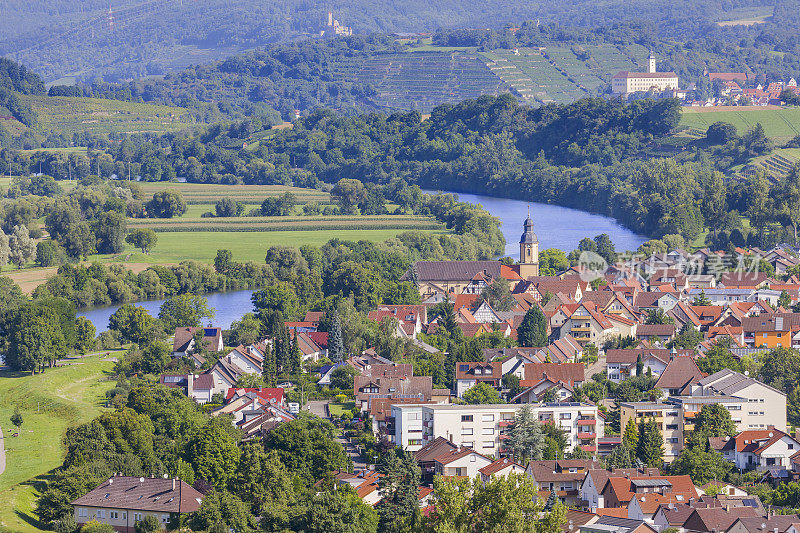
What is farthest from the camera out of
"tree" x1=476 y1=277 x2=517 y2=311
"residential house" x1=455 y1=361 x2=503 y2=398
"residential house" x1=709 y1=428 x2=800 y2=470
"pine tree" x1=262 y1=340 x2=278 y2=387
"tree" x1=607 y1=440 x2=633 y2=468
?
"tree" x1=476 y1=277 x2=517 y2=311

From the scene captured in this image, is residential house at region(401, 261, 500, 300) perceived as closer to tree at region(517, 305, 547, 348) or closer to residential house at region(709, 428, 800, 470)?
tree at region(517, 305, 547, 348)

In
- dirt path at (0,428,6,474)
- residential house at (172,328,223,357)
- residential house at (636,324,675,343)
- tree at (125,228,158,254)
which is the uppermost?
dirt path at (0,428,6,474)

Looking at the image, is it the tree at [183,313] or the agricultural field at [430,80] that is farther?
the agricultural field at [430,80]

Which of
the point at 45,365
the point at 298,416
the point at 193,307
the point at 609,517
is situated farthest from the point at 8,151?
the point at 609,517

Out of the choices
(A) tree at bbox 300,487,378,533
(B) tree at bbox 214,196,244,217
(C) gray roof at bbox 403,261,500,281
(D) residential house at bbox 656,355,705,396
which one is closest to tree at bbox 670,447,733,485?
(D) residential house at bbox 656,355,705,396

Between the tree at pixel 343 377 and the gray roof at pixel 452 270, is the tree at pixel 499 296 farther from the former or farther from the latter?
the tree at pixel 343 377

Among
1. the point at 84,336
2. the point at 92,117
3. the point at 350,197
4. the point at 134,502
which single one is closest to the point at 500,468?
the point at 134,502

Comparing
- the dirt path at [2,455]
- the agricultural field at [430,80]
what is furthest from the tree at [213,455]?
the agricultural field at [430,80]
